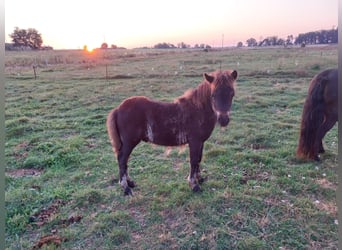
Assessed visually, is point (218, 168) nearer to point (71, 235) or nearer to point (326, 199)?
point (326, 199)

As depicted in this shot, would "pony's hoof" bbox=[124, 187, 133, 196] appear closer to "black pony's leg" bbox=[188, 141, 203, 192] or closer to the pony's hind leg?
the pony's hind leg

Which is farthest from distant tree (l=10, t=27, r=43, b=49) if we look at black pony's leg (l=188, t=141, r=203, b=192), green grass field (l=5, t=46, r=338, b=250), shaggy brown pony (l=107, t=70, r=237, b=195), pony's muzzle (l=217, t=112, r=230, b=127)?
black pony's leg (l=188, t=141, r=203, b=192)

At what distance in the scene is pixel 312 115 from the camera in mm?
4531

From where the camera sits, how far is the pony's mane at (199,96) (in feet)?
11.9

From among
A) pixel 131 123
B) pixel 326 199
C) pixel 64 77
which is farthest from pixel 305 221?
pixel 64 77

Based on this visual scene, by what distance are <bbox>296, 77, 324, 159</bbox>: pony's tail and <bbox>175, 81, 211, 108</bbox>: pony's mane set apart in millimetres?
2010

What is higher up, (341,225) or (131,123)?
(341,225)

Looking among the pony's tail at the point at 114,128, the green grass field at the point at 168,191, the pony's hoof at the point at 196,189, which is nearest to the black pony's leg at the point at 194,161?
the pony's hoof at the point at 196,189

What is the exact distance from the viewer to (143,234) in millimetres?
3086

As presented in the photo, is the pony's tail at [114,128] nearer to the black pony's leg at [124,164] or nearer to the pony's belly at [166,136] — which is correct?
the black pony's leg at [124,164]

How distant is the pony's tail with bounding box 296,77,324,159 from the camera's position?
446 centimetres

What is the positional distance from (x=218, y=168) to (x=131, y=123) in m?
1.74

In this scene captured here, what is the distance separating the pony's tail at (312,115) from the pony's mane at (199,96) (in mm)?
2010

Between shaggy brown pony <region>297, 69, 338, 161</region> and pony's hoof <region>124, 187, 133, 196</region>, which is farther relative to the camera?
shaggy brown pony <region>297, 69, 338, 161</region>
